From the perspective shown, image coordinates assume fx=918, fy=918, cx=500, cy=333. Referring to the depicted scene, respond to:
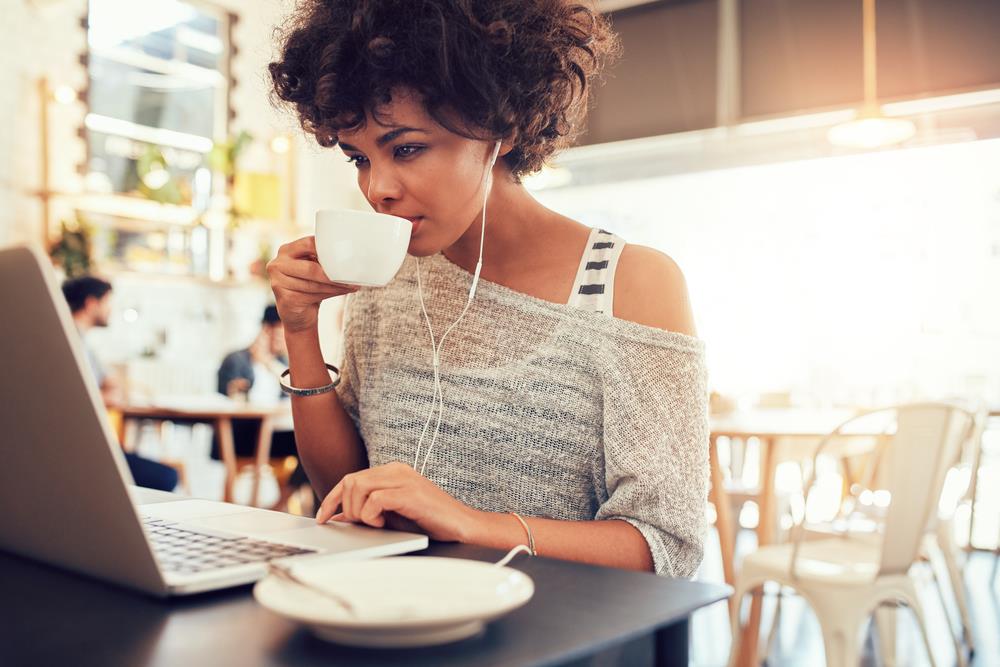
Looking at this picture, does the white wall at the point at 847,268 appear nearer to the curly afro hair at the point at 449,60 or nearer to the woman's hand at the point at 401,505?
the curly afro hair at the point at 449,60

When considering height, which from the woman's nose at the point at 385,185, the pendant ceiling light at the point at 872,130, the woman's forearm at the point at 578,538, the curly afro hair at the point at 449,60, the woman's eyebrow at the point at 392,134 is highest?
the pendant ceiling light at the point at 872,130

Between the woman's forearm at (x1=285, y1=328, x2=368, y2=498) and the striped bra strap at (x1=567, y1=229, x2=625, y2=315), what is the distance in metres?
0.32

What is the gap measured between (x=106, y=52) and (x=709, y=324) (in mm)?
4092

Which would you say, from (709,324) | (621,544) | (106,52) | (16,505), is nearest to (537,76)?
(621,544)

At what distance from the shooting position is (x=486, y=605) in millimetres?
442

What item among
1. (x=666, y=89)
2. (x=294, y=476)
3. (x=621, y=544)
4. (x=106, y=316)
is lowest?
(x=294, y=476)

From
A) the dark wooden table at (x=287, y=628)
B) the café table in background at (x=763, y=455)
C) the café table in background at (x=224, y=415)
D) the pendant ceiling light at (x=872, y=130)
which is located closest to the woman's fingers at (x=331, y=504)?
the dark wooden table at (x=287, y=628)

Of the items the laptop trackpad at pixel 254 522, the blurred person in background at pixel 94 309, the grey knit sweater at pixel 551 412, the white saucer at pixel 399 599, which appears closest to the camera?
the white saucer at pixel 399 599

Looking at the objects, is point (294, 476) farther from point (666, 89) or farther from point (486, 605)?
point (486, 605)

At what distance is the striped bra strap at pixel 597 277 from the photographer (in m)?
1.08

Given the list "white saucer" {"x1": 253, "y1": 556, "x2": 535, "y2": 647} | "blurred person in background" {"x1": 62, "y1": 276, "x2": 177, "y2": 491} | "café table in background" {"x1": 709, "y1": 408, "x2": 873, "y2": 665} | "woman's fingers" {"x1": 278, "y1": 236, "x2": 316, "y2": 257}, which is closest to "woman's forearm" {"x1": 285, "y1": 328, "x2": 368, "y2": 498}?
"woman's fingers" {"x1": 278, "y1": 236, "x2": 316, "y2": 257}

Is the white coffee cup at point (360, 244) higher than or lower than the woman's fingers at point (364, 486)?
higher

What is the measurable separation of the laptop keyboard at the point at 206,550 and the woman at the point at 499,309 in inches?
10.2

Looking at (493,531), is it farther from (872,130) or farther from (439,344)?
(872,130)
